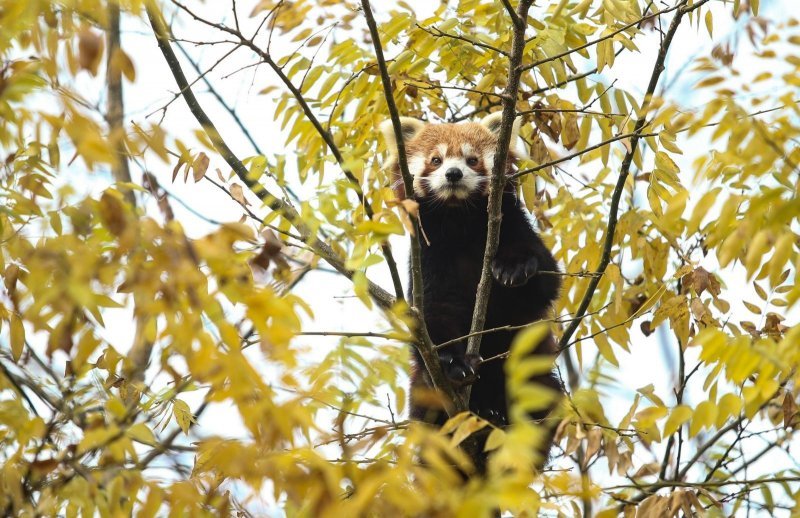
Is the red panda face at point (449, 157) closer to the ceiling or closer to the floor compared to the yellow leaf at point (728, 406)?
closer to the ceiling

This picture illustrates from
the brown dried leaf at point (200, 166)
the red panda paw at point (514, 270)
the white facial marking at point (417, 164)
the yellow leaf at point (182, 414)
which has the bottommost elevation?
the yellow leaf at point (182, 414)

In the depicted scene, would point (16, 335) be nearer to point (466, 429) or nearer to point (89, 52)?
point (89, 52)

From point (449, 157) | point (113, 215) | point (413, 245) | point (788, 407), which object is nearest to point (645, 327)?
point (788, 407)

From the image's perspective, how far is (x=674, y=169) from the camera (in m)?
5.14

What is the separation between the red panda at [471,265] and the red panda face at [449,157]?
1 centimetres

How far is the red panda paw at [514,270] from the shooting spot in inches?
240

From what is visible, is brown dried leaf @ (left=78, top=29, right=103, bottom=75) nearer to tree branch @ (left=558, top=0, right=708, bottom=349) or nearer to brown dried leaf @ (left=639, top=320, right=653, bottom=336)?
tree branch @ (left=558, top=0, right=708, bottom=349)

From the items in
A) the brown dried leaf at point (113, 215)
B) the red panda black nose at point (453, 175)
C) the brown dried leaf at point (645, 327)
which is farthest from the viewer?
the red panda black nose at point (453, 175)

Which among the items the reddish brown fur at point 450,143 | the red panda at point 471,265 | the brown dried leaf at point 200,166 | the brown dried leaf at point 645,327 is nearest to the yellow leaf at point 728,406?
the brown dried leaf at point 200,166

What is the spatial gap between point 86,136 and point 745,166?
2.29 m

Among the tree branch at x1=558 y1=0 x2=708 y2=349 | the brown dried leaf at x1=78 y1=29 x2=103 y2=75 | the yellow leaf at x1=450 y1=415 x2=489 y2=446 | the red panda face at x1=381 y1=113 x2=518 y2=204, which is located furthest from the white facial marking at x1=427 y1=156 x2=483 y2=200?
the brown dried leaf at x1=78 y1=29 x2=103 y2=75

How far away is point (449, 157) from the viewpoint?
7.76 m

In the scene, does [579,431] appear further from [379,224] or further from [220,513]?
[220,513]

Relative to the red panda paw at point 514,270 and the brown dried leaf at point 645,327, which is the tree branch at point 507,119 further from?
the brown dried leaf at point 645,327
